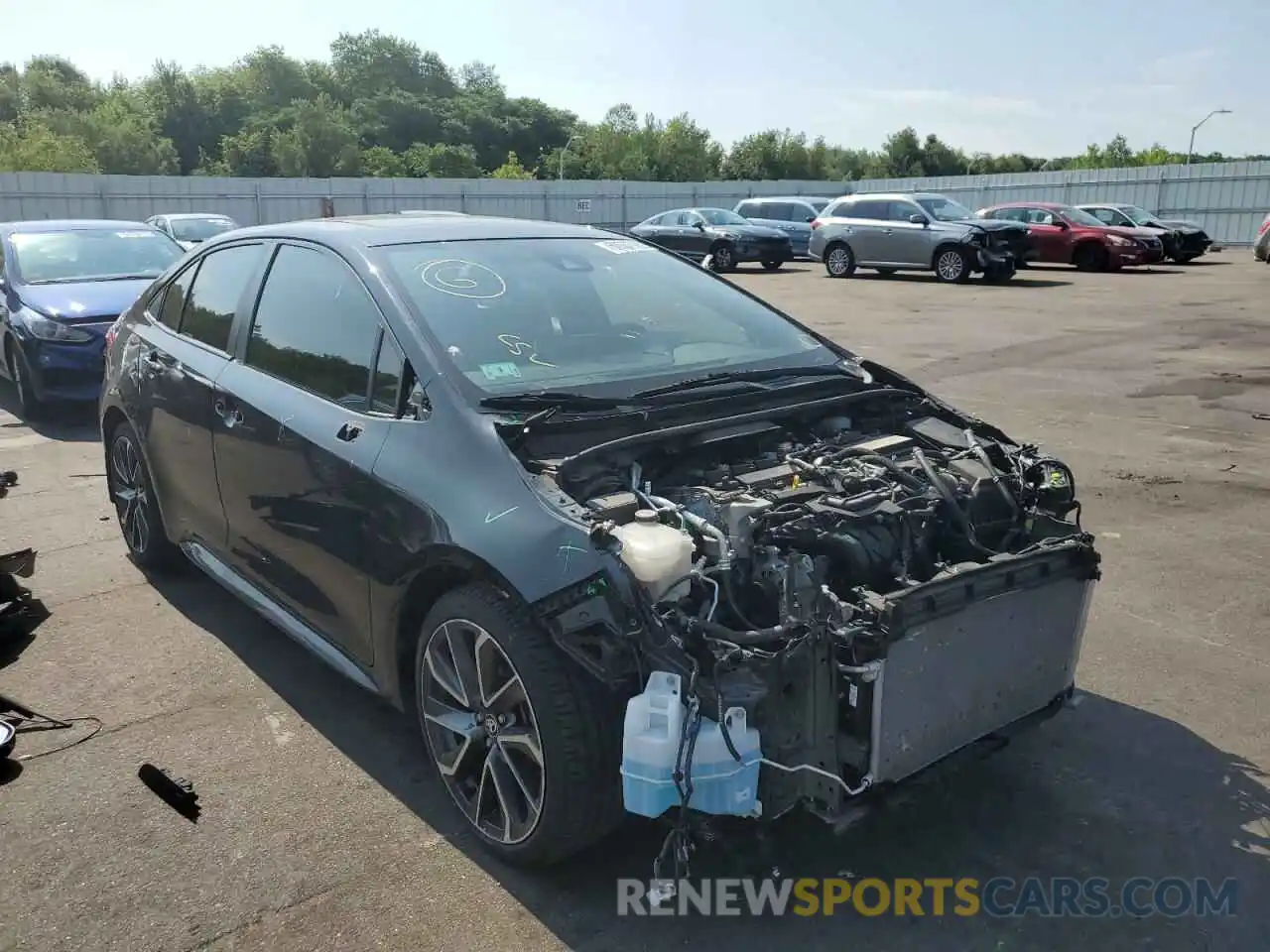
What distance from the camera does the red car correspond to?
23688 millimetres

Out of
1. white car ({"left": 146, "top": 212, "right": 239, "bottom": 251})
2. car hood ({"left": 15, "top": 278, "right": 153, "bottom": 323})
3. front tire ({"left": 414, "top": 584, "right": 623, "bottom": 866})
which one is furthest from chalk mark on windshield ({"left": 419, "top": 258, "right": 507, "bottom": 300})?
white car ({"left": 146, "top": 212, "right": 239, "bottom": 251})

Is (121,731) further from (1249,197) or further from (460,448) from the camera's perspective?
Answer: (1249,197)

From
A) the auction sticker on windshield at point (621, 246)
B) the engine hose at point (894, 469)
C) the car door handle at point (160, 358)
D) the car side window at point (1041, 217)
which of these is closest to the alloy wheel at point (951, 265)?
the car side window at point (1041, 217)

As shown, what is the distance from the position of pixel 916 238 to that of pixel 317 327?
64.9 feet

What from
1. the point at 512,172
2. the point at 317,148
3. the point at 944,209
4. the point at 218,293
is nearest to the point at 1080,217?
the point at 944,209

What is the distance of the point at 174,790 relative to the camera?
328 centimetres

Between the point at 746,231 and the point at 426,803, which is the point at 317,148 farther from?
the point at 426,803

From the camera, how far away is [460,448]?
302 centimetres

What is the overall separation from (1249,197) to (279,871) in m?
38.5

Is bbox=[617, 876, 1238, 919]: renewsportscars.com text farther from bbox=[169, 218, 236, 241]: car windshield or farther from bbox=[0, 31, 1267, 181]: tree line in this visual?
bbox=[0, 31, 1267, 181]: tree line

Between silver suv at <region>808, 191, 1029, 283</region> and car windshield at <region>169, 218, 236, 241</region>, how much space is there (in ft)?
42.9

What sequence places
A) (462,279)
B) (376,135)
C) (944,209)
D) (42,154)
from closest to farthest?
(462,279)
(944,209)
(42,154)
(376,135)

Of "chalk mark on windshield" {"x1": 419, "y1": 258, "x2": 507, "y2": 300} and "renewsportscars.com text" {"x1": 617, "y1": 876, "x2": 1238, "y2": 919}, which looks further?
"chalk mark on windshield" {"x1": 419, "y1": 258, "x2": 507, "y2": 300}

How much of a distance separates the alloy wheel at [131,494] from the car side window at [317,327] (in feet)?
4.69
